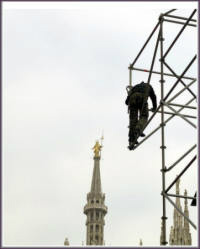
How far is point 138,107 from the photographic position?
1330cm

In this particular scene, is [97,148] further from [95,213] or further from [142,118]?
[142,118]

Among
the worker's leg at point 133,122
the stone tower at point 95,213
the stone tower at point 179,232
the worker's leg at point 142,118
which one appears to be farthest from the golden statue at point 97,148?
the worker's leg at point 142,118

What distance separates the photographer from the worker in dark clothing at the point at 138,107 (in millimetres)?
13094

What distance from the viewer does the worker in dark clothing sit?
13.1 meters

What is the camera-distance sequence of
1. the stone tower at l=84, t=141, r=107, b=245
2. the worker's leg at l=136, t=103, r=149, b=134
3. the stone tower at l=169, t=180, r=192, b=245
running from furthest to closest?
the stone tower at l=84, t=141, r=107, b=245 < the stone tower at l=169, t=180, r=192, b=245 < the worker's leg at l=136, t=103, r=149, b=134

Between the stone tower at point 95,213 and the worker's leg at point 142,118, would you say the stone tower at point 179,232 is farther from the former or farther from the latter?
the worker's leg at point 142,118

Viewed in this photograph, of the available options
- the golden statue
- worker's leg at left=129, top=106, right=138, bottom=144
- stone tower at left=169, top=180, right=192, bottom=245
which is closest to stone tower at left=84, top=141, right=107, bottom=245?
the golden statue

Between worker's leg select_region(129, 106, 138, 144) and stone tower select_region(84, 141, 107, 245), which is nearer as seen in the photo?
worker's leg select_region(129, 106, 138, 144)

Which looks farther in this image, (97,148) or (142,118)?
(97,148)

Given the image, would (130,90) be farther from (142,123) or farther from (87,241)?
(87,241)

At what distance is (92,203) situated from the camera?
324ft

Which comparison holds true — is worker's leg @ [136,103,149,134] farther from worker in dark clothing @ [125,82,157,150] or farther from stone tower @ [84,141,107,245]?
stone tower @ [84,141,107,245]

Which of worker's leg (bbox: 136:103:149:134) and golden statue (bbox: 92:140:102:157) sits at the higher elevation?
golden statue (bbox: 92:140:102:157)

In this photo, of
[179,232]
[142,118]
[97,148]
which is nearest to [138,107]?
[142,118]
